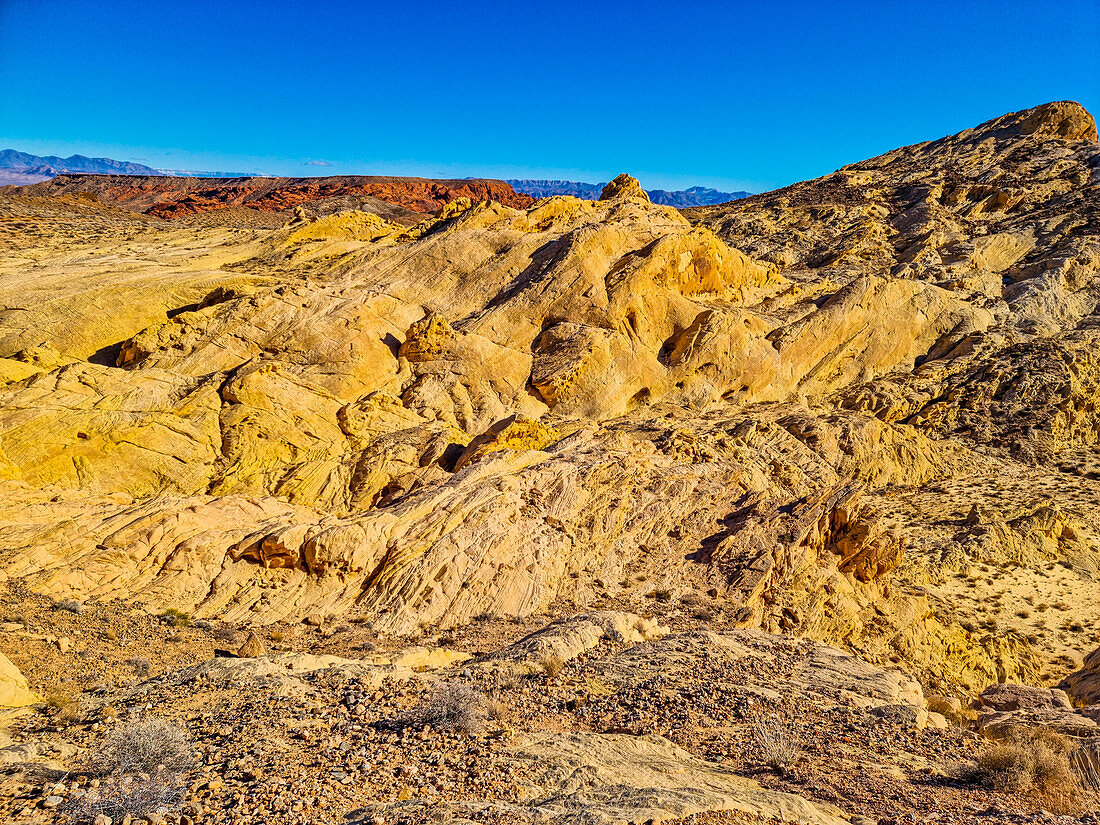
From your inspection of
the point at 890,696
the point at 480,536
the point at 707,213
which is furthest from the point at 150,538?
the point at 707,213

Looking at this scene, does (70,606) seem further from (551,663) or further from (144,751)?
(551,663)

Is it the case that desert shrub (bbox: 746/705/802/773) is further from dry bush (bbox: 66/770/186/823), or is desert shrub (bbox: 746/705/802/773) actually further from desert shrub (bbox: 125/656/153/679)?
desert shrub (bbox: 125/656/153/679)

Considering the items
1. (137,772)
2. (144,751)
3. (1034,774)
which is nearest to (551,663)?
(144,751)

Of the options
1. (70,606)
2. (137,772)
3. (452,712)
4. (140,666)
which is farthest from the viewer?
(70,606)

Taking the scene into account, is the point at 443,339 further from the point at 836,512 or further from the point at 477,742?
the point at 477,742

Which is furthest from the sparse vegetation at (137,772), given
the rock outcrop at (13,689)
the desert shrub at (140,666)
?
the desert shrub at (140,666)

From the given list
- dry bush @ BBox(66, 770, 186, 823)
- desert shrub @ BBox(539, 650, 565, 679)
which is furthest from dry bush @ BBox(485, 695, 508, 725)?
dry bush @ BBox(66, 770, 186, 823)

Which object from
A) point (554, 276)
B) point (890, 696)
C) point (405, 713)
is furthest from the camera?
point (554, 276)
